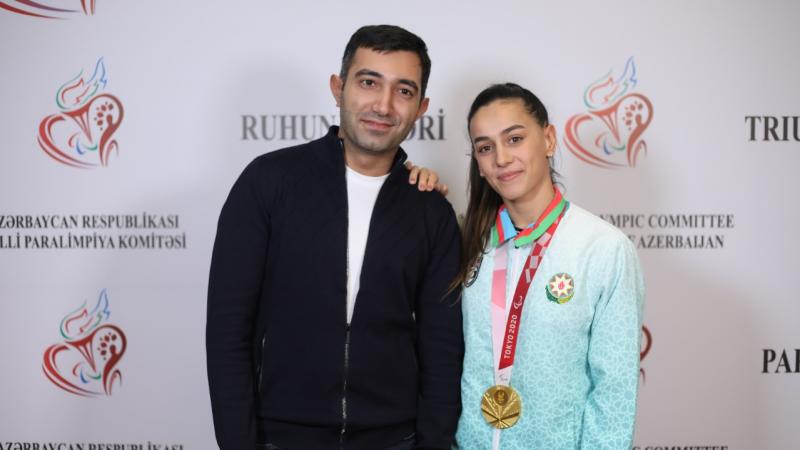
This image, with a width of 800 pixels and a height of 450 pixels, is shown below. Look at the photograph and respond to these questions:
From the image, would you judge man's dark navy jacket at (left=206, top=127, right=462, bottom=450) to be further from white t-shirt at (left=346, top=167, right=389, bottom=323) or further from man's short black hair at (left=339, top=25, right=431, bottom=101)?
man's short black hair at (left=339, top=25, right=431, bottom=101)

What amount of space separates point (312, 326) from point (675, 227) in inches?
63.9

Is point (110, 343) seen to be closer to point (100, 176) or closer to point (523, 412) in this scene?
point (100, 176)

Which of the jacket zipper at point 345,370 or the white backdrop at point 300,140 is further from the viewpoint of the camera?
the white backdrop at point 300,140

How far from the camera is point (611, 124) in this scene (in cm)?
238

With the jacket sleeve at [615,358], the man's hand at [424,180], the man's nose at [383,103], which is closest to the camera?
the jacket sleeve at [615,358]

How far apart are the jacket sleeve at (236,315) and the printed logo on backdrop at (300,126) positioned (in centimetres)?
91

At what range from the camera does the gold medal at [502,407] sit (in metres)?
1.50

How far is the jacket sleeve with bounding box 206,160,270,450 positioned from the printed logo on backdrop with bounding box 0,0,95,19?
1.44 m

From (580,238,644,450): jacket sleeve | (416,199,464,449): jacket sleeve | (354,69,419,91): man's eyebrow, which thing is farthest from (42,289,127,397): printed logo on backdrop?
(580,238,644,450): jacket sleeve

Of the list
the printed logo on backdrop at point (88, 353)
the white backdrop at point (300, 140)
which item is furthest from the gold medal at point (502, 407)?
→ the printed logo on backdrop at point (88, 353)

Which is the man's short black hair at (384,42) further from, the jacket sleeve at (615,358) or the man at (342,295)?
the jacket sleeve at (615,358)

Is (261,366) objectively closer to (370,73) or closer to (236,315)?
(236,315)

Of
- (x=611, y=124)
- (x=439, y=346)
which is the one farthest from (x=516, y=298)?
(x=611, y=124)

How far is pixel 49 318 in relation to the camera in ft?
7.90
